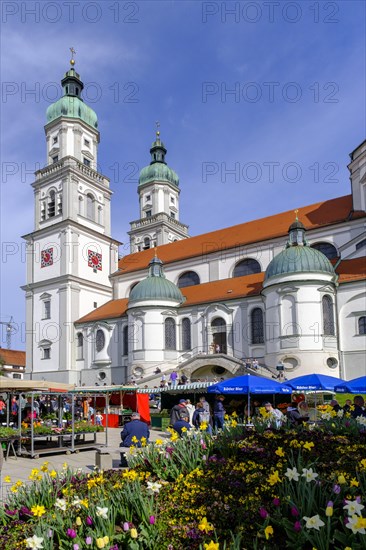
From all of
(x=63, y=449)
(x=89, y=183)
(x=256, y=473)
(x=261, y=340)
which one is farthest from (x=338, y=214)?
(x=256, y=473)

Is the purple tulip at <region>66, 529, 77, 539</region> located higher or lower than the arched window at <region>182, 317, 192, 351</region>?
lower

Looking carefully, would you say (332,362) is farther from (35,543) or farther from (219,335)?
(35,543)

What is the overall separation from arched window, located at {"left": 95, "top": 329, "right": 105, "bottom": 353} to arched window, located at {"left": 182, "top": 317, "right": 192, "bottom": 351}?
753cm

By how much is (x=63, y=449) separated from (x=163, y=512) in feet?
34.0

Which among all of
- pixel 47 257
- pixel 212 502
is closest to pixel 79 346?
pixel 47 257

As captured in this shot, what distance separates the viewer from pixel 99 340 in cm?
4144

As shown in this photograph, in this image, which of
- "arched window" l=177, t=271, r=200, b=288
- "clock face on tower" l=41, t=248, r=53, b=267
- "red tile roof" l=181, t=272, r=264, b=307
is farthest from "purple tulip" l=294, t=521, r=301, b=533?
"clock face on tower" l=41, t=248, r=53, b=267

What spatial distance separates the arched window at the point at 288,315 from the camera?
97.9 feet

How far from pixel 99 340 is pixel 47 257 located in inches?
369

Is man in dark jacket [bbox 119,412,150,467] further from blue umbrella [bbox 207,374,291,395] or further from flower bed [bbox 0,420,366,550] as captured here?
blue umbrella [bbox 207,374,291,395]

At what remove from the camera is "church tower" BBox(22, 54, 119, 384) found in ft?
142

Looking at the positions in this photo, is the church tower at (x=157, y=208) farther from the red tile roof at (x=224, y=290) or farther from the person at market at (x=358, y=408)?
the person at market at (x=358, y=408)

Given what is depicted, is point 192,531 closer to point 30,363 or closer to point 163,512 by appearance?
point 163,512

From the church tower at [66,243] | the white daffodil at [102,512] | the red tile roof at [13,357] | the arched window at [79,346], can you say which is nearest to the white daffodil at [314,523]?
the white daffodil at [102,512]
